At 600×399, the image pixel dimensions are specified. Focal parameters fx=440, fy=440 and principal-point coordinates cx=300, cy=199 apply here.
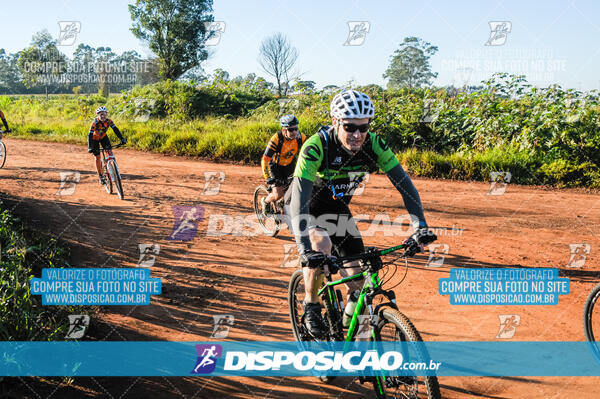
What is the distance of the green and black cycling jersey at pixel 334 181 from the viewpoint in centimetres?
359

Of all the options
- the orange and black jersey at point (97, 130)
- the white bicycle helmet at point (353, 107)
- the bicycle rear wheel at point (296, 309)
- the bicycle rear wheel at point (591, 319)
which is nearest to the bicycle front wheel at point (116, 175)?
the orange and black jersey at point (97, 130)

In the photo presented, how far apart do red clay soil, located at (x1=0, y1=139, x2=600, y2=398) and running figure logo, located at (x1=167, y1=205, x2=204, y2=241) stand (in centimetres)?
18

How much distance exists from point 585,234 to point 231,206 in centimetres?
724

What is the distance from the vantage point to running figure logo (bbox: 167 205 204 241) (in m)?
8.16

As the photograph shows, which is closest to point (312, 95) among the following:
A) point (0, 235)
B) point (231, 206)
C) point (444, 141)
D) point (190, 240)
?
point (444, 141)

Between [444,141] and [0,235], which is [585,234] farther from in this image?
[0,235]

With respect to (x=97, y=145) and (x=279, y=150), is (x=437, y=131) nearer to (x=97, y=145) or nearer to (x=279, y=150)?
(x=279, y=150)

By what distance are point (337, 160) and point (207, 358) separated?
92.5 inches

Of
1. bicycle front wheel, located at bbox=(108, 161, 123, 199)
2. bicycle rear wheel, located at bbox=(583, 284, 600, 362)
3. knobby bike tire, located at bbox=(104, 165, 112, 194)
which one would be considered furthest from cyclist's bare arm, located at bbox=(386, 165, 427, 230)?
knobby bike tire, located at bbox=(104, 165, 112, 194)

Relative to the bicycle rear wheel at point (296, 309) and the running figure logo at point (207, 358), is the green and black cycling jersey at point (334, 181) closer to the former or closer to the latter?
the bicycle rear wheel at point (296, 309)

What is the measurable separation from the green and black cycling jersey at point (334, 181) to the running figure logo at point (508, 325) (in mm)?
2192

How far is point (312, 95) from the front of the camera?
19.8 metres

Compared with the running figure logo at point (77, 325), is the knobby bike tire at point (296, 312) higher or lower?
higher

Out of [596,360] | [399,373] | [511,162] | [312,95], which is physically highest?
[312,95]
